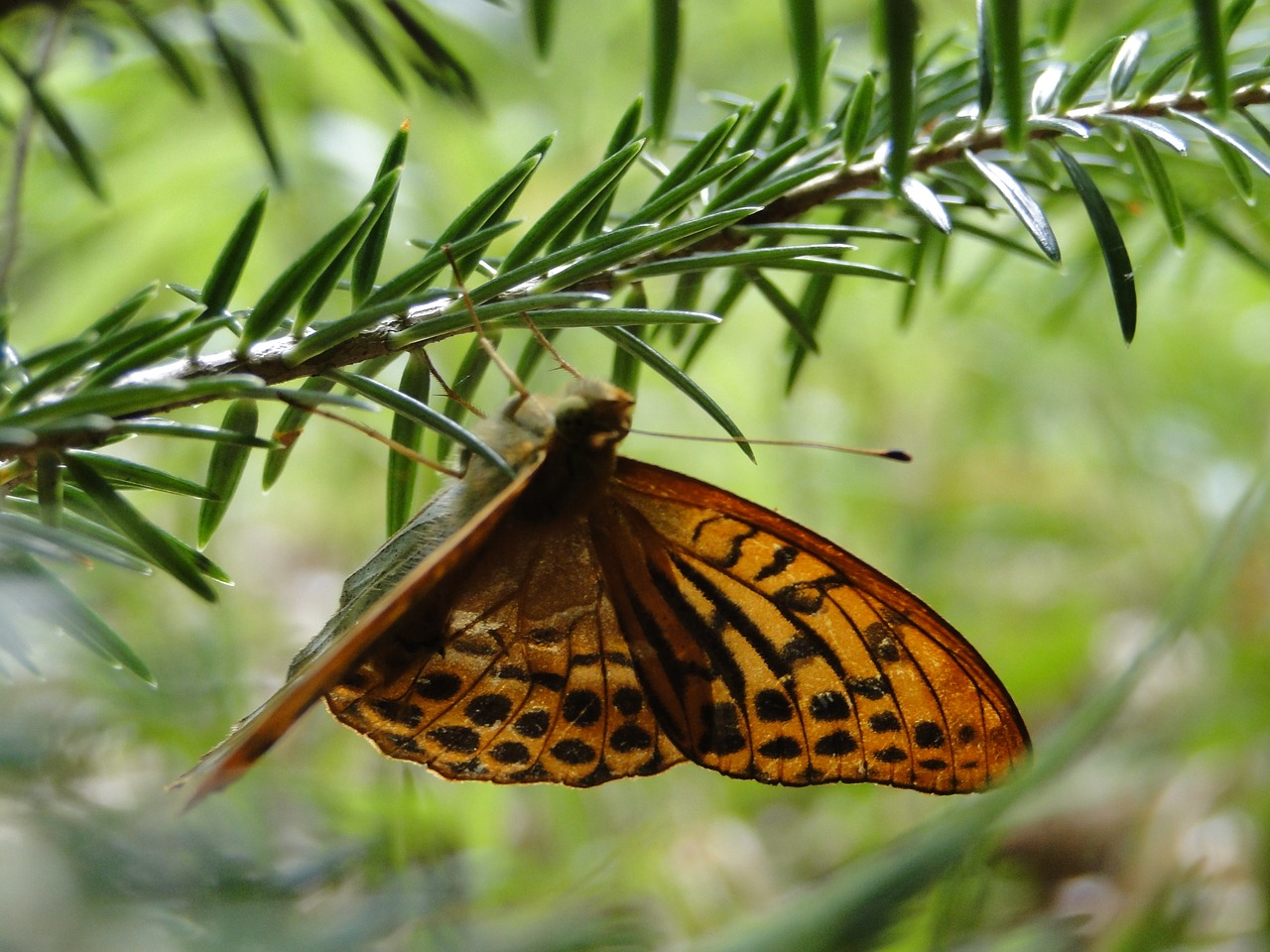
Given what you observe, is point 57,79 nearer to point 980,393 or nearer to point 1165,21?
point 1165,21

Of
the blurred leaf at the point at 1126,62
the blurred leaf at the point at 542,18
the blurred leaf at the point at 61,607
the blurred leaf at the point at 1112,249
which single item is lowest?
the blurred leaf at the point at 61,607

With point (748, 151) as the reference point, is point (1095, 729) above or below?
below

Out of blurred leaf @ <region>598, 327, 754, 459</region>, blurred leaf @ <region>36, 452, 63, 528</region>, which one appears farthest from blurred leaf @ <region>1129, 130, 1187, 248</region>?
blurred leaf @ <region>36, 452, 63, 528</region>

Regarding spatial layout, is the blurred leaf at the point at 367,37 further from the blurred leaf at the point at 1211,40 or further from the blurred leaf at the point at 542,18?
the blurred leaf at the point at 1211,40

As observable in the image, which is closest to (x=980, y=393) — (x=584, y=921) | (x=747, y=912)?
(x=747, y=912)

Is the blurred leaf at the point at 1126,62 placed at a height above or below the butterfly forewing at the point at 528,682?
above

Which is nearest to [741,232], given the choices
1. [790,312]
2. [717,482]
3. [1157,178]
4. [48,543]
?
[790,312]

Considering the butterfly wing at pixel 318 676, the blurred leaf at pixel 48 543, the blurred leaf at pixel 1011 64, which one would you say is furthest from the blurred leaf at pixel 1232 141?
the blurred leaf at pixel 48 543
